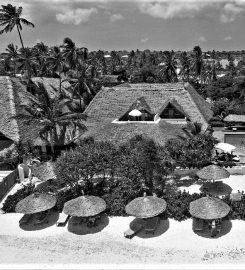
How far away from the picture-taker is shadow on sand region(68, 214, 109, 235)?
62.7 feet

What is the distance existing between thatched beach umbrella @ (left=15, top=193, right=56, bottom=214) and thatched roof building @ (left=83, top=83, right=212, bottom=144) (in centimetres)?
870

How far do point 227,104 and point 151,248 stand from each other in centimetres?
3338

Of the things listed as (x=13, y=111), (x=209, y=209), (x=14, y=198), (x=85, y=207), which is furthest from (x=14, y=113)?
(x=209, y=209)

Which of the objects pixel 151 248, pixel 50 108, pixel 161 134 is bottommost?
pixel 151 248

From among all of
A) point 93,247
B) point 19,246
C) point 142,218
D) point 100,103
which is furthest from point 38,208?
point 100,103

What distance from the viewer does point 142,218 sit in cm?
1930

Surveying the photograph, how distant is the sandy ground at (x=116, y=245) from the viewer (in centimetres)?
1644

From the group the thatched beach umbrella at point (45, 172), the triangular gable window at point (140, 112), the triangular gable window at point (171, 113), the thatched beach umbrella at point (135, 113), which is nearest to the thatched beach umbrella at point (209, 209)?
the thatched beach umbrella at point (45, 172)

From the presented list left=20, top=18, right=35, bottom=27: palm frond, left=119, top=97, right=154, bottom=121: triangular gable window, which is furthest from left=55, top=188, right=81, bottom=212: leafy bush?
left=20, top=18, right=35, bottom=27: palm frond

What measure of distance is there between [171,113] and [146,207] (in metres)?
14.6

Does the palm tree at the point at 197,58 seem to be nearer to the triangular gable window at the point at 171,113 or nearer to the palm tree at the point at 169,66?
the palm tree at the point at 169,66

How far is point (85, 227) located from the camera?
19547 millimetres

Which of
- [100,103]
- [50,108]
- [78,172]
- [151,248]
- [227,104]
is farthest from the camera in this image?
[227,104]

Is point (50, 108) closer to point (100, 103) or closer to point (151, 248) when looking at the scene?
point (100, 103)
